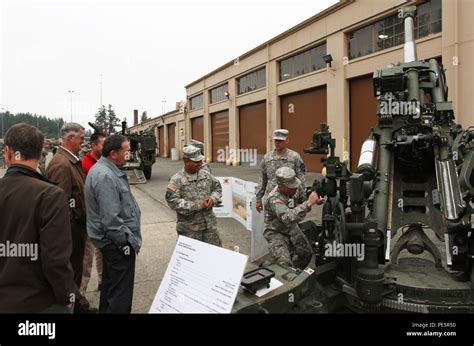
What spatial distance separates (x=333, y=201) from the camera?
13.0 feet

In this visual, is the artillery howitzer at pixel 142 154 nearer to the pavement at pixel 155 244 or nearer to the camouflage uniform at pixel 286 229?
the pavement at pixel 155 244

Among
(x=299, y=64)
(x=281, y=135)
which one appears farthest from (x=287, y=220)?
(x=299, y=64)

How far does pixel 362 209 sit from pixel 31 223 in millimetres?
2741

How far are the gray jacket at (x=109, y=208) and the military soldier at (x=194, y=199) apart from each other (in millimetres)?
745

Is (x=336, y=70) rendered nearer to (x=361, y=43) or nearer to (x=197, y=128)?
(x=361, y=43)

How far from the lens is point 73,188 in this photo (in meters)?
4.01

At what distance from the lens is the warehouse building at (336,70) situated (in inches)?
362

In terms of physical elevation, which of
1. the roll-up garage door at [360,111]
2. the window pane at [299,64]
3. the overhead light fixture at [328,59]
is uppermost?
the window pane at [299,64]

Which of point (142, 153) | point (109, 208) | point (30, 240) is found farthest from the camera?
point (142, 153)

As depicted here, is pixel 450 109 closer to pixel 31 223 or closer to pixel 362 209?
pixel 362 209

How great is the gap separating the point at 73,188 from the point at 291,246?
2364 mm

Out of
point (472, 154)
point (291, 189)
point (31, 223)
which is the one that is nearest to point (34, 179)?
point (31, 223)

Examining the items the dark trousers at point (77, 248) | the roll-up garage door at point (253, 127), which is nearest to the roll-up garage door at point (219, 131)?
the roll-up garage door at point (253, 127)

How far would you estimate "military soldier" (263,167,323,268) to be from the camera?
4027 mm
